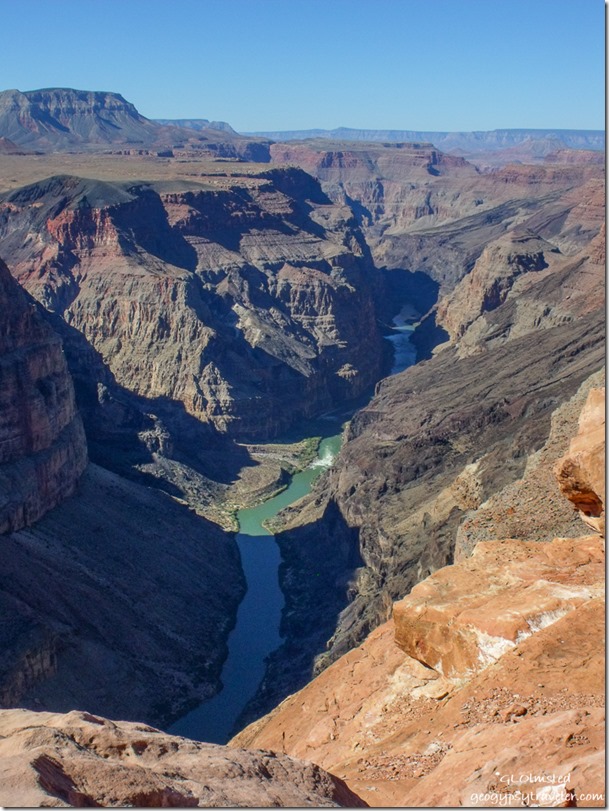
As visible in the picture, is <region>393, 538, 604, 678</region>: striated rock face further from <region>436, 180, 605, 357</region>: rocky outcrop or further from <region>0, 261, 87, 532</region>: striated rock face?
<region>436, 180, 605, 357</region>: rocky outcrop

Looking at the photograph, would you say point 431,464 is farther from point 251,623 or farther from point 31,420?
point 31,420

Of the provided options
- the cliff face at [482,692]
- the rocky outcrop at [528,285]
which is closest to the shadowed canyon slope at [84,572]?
the cliff face at [482,692]

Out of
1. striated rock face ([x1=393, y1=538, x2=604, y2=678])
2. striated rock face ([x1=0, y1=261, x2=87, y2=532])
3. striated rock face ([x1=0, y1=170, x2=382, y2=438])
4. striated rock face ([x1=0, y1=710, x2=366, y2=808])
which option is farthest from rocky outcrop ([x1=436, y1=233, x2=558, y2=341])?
striated rock face ([x1=0, y1=710, x2=366, y2=808])

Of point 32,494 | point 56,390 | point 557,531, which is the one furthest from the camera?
point 56,390

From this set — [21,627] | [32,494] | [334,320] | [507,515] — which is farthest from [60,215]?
[507,515]

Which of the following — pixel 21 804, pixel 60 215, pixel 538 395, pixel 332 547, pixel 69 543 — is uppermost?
pixel 60 215

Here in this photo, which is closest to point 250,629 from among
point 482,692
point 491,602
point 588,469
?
point 491,602

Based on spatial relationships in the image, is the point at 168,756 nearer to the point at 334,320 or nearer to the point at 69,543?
the point at 69,543

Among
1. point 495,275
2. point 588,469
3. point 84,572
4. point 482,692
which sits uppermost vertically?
point 588,469
